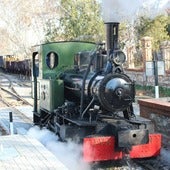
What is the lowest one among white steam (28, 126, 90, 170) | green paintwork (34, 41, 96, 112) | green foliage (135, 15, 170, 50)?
white steam (28, 126, 90, 170)

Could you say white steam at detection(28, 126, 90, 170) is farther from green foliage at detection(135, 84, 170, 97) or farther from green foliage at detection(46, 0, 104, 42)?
green foliage at detection(46, 0, 104, 42)

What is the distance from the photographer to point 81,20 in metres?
27.2

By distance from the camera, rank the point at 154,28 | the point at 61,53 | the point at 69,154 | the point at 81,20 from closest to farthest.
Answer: the point at 69,154, the point at 61,53, the point at 154,28, the point at 81,20

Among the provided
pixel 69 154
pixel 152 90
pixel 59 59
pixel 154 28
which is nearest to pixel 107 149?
pixel 69 154

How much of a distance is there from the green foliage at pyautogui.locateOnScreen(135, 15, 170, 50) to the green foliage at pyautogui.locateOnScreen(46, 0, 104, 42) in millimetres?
2511

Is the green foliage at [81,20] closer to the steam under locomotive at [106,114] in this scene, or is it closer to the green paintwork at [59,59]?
the green paintwork at [59,59]

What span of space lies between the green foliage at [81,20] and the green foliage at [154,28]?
2.51 meters

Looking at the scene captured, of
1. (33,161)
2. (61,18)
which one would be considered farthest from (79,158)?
(61,18)

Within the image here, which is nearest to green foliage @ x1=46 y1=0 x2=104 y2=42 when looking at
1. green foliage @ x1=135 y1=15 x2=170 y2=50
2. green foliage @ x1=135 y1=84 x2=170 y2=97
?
green foliage @ x1=135 y1=15 x2=170 y2=50

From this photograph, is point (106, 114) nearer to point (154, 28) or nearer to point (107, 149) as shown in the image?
point (107, 149)

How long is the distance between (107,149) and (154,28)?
19.2 m

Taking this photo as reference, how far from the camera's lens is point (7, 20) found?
156 ft

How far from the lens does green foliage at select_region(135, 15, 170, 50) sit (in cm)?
2469

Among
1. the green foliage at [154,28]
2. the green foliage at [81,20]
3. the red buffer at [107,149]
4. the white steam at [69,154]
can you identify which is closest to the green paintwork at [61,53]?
the white steam at [69,154]
